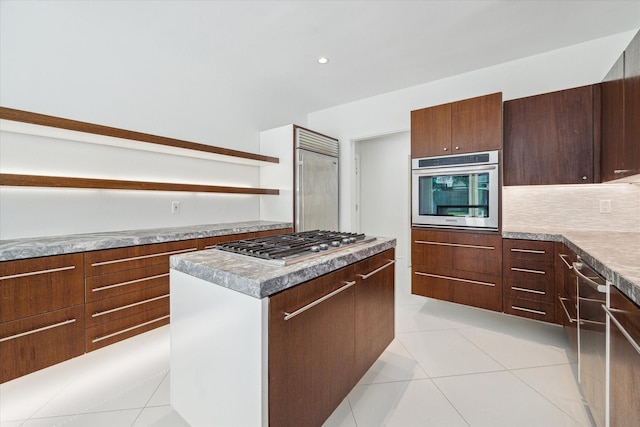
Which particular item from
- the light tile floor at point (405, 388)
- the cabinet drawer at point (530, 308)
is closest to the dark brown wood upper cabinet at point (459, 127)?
the cabinet drawer at point (530, 308)

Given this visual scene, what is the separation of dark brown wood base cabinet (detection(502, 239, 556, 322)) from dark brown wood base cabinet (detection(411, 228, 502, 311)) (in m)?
0.06

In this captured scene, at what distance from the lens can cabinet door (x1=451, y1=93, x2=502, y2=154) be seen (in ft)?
8.27

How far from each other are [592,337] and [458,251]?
1.35m

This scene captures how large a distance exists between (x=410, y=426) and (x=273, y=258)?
118 centimetres

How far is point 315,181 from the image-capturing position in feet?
12.8

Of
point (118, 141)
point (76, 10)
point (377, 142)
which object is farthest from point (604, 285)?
point (377, 142)

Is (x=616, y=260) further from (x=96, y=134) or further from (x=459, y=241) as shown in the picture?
(x=96, y=134)

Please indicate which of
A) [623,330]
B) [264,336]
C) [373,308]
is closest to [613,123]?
[623,330]

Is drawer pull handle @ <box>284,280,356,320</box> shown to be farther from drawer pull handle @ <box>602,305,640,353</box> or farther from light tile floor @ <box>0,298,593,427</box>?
drawer pull handle @ <box>602,305,640,353</box>

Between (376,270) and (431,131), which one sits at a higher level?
(431,131)

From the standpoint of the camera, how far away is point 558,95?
2.40 meters

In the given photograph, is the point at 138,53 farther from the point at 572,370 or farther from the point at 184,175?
the point at 572,370

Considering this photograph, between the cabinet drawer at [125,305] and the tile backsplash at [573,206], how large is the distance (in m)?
3.46

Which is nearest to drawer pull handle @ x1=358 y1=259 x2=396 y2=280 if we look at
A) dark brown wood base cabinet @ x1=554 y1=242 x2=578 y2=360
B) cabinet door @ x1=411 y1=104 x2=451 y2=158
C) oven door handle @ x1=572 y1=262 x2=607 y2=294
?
oven door handle @ x1=572 y1=262 x2=607 y2=294
